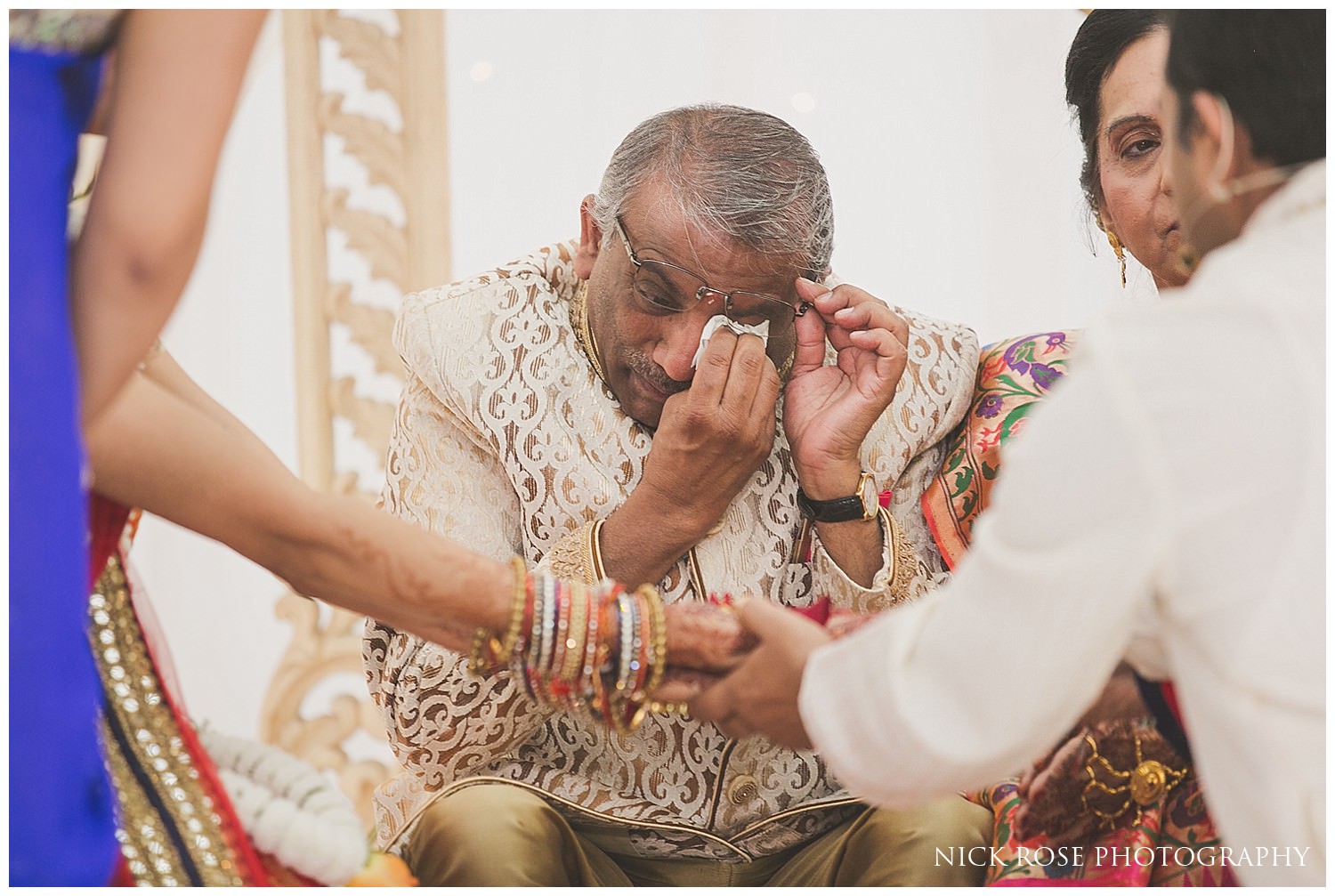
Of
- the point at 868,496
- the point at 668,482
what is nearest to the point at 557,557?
the point at 668,482

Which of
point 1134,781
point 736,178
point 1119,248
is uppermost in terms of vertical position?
point 736,178

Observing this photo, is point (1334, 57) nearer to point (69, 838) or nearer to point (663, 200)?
point (663, 200)

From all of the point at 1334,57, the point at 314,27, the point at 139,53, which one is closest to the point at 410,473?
the point at 139,53

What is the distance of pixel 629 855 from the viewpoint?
2.21 meters

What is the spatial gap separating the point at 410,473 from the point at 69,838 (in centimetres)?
88

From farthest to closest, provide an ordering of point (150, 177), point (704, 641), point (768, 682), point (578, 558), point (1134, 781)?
1. point (578, 558)
2. point (1134, 781)
3. point (704, 641)
4. point (768, 682)
5. point (150, 177)

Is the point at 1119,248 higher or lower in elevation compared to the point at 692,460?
higher

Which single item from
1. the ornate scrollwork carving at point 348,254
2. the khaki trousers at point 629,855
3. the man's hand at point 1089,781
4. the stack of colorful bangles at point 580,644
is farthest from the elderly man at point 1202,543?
the ornate scrollwork carving at point 348,254

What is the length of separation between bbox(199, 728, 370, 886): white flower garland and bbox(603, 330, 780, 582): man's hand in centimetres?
64

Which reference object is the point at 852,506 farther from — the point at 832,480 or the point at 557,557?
the point at 557,557

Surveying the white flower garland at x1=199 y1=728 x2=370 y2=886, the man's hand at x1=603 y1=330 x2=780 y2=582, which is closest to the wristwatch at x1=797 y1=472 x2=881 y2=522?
the man's hand at x1=603 y1=330 x2=780 y2=582

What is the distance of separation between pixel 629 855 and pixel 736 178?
1.11 m

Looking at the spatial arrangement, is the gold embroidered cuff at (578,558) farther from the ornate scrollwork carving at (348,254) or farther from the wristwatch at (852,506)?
the ornate scrollwork carving at (348,254)

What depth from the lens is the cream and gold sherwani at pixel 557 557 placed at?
214cm
